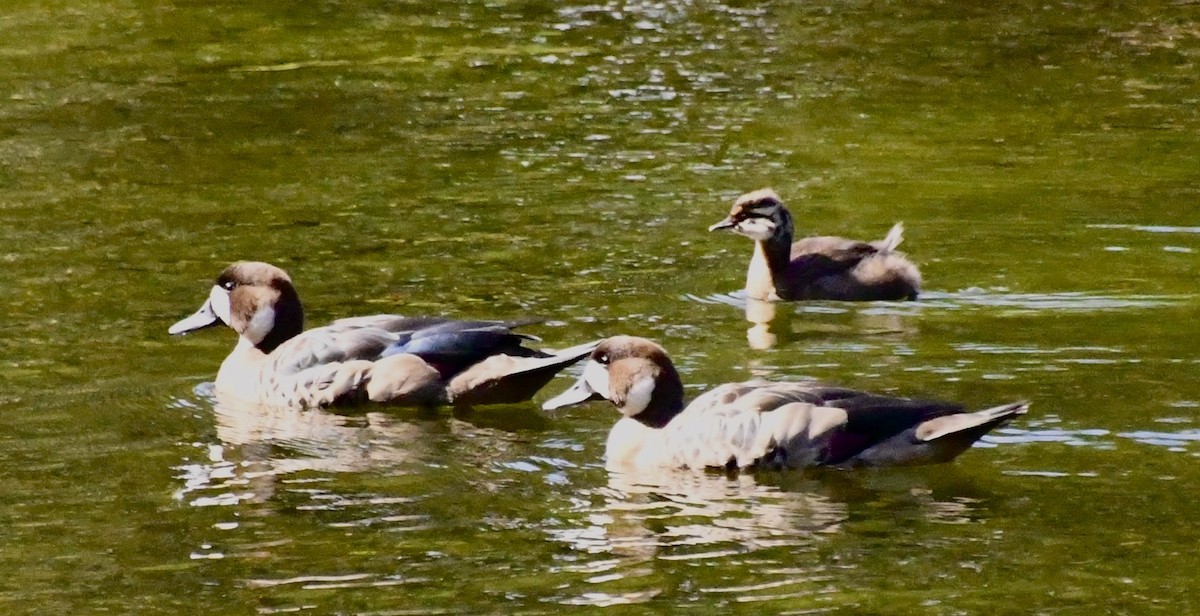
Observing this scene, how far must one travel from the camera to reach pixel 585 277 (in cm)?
1233

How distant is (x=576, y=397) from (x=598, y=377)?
233 millimetres

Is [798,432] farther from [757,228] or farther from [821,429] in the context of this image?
[757,228]

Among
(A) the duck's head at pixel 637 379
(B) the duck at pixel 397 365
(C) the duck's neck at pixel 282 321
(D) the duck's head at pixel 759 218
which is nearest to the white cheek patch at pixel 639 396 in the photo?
(A) the duck's head at pixel 637 379

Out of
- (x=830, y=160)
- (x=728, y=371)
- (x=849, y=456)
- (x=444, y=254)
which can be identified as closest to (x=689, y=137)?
(x=830, y=160)

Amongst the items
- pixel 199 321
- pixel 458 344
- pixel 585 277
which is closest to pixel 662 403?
pixel 458 344

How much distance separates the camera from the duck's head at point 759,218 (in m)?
12.6

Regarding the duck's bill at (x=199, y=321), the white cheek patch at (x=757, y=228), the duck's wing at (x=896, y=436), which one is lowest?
the duck's wing at (x=896, y=436)

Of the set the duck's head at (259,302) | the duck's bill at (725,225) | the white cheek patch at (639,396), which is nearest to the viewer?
the white cheek patch at (639,396)

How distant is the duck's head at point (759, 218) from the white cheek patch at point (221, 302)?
3.06 meters

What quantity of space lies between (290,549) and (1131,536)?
2.87 m

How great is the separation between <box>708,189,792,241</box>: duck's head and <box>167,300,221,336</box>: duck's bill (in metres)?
3.07

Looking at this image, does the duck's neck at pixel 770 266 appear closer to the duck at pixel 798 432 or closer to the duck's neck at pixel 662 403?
the duck's neck at pixel 662 403

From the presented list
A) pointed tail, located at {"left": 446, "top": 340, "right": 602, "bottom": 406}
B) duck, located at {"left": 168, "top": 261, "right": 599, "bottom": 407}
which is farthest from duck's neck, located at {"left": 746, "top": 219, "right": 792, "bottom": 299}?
pointed tail, located at {"left": 446, "top": 340, "right": 602, "bottom": 406}

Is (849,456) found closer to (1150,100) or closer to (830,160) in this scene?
(830,160)
